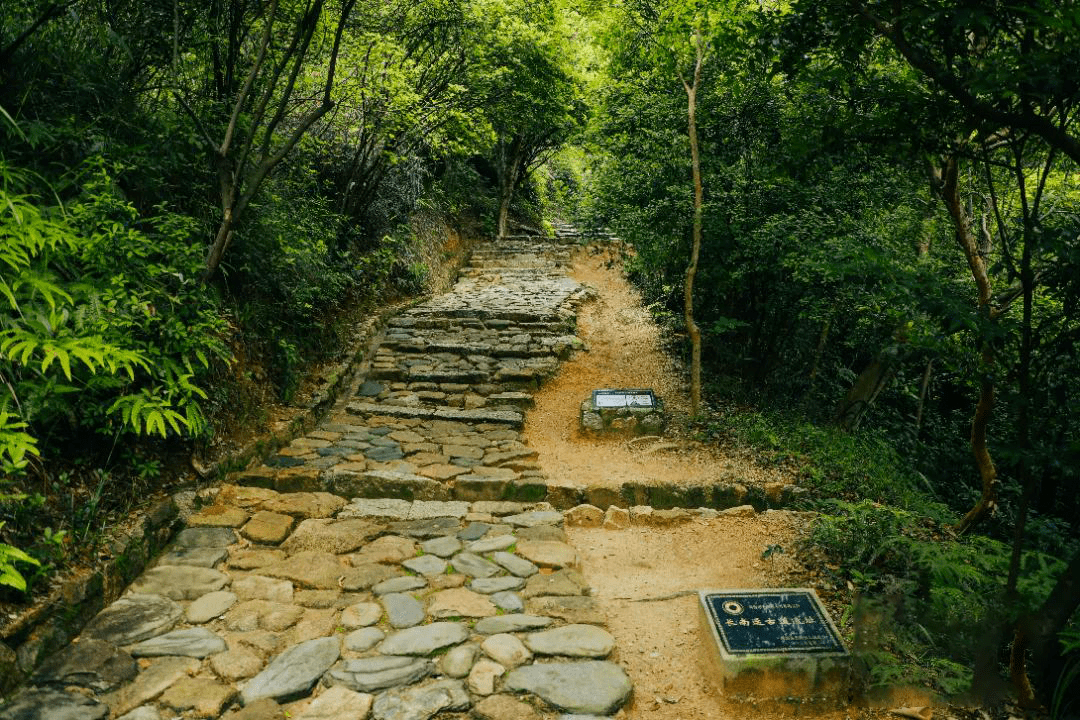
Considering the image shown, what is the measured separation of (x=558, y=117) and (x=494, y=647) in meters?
12.5

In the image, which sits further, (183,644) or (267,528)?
(267,528)

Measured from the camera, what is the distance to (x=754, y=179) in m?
6.38

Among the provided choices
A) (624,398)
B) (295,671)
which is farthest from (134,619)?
(624,398)

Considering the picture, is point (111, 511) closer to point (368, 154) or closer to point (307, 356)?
point (307, 356)

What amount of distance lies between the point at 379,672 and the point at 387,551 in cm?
118

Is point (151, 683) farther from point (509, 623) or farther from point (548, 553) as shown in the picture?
point (548, 553)

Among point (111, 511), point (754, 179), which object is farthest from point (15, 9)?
point (754, 179)

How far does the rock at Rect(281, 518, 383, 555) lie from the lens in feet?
12.7

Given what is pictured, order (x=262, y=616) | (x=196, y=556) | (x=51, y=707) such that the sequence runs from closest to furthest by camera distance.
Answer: (x=51, y=707)
(x=262, y=616)
(x=196, y=556)

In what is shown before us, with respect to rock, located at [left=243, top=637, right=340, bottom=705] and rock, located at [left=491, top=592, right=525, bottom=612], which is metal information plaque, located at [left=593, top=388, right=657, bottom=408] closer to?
rock, located at [left=491, top=592, right=525, bottom=612]

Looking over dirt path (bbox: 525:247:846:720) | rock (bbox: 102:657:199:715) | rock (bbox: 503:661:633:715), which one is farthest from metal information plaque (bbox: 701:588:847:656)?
rock (bbox: 102:657:199:715)

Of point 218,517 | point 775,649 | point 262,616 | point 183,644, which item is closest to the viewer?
point 775,649

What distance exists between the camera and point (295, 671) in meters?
2.73

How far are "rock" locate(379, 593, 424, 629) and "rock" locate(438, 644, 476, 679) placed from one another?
Result: 33 cm
